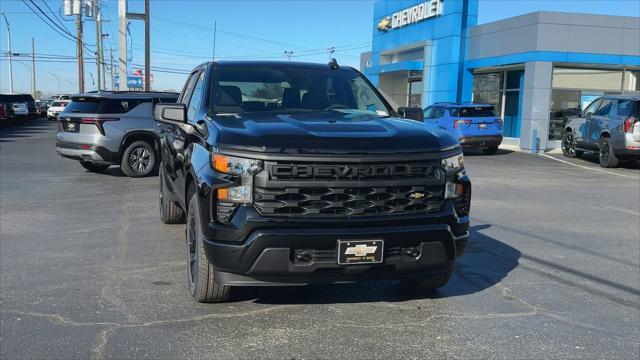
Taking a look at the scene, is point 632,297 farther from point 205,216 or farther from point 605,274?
point 205,216

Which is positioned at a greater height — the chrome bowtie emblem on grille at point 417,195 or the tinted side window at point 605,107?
the tinted side window at point 605,107

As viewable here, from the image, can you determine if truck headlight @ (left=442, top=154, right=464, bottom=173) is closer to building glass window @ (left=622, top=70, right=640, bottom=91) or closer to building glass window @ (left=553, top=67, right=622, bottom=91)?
building glass window @ (left=553, top=67, right=622, bottom=91)

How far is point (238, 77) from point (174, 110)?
680 millimetres

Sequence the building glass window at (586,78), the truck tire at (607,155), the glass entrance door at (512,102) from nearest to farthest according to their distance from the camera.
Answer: the truck tire at (607,155) → the building glass window at (586,78) → the glass entrance door at (512,102)

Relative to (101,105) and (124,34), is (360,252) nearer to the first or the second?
(101,105)

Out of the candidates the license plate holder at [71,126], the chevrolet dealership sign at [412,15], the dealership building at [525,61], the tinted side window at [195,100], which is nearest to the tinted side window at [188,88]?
the tinted side window at [195,100]

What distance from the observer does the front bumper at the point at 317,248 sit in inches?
149

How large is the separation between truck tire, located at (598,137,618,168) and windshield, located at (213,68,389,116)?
43.6 feet

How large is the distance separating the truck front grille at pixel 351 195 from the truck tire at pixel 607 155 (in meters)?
14.5

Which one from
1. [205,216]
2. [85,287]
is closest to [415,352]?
[205,216]

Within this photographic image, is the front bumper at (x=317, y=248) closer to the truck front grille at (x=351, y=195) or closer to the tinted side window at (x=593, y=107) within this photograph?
the truck front grille at (x=351, y=195)

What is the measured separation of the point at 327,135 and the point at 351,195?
17.1 inches

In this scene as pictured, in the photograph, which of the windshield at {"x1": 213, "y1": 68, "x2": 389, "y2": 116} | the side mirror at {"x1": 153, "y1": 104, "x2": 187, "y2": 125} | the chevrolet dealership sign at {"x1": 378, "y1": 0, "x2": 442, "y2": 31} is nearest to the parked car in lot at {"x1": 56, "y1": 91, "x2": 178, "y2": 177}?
the windshield at {"x1": 213, "y1": 68, "x2": 389, "y2": 116}

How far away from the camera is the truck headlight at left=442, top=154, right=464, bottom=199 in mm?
4184
